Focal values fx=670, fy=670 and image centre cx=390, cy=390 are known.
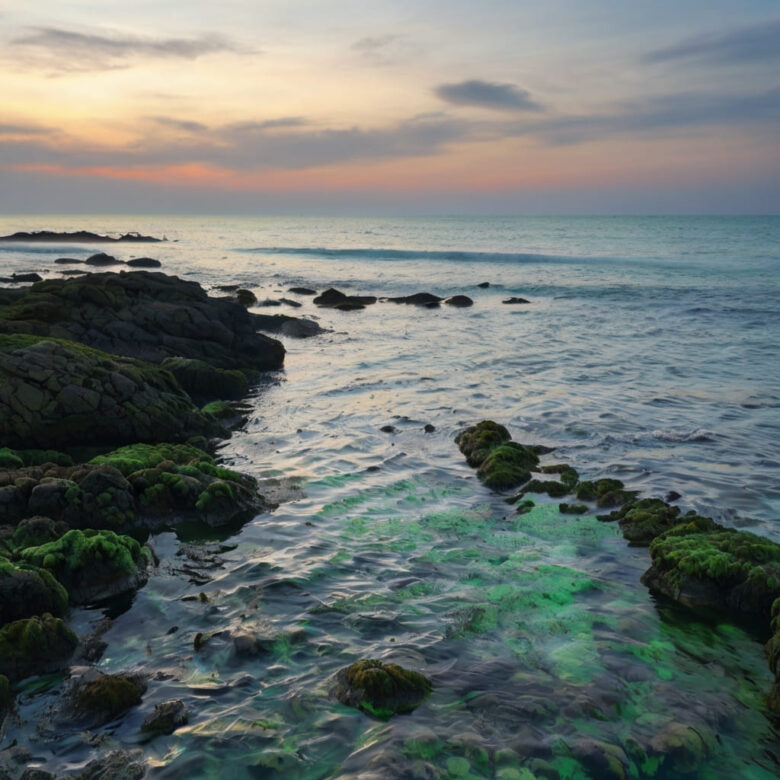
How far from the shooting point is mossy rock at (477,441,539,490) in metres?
13.7

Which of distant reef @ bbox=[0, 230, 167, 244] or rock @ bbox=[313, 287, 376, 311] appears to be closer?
rock @ bbox=[313, 287, 376, 311]

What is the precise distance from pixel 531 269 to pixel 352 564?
67.0 metres

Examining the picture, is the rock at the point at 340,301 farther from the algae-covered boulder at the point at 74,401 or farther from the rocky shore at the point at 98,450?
the algae-covered boulder at the point at 74,401

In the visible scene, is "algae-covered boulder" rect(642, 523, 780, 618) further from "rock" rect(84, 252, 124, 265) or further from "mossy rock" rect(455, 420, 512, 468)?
"rock" rect(84, 252, 124, 265)

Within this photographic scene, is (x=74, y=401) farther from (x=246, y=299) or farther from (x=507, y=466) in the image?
(x=246, y=299)

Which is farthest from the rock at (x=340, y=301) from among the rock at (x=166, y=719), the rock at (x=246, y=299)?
the rock at (x=166, y=719)

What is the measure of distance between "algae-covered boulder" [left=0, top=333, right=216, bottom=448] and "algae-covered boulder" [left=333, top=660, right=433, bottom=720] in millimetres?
9708

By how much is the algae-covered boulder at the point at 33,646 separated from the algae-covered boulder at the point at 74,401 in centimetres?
727

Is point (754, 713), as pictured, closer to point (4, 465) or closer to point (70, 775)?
point (70, 775)

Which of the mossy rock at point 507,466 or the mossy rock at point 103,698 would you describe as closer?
the mossy rock at point 103,698

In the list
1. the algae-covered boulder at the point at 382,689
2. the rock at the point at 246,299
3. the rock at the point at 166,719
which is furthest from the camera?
the rock at the point at 246,299

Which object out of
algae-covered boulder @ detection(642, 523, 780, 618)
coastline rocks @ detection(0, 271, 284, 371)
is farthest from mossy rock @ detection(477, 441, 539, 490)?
coastline rocks @ detection(0, 271, 284, 371)

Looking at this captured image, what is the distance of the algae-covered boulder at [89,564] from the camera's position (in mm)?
9242

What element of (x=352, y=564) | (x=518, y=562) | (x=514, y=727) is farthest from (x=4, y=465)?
(x=514, y=727)
